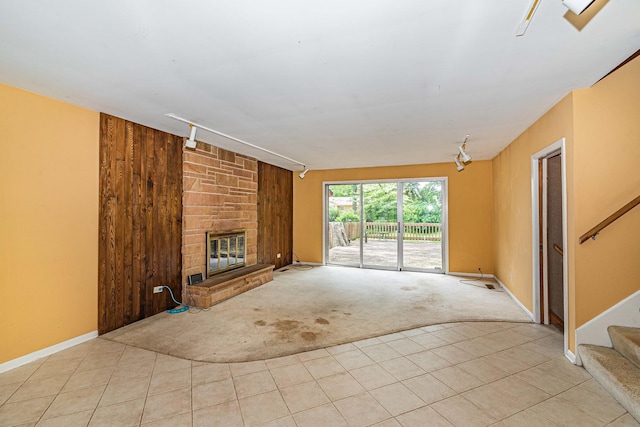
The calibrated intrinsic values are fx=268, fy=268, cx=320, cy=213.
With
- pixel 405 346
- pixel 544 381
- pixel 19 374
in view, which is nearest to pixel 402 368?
pixel 405 346

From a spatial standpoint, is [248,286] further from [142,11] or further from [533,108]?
[533,108]

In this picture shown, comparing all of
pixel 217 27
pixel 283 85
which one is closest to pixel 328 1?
pixel 217 27

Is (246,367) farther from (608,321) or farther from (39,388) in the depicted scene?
(608,321)

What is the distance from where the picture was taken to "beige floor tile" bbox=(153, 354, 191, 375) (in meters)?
2.34

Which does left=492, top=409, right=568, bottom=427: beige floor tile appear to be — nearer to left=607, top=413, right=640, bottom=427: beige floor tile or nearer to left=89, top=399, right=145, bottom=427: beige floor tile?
left=607, top=413, right=640, bottom=427: beige floor tile

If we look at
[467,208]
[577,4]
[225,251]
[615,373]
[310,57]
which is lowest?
[615,373]

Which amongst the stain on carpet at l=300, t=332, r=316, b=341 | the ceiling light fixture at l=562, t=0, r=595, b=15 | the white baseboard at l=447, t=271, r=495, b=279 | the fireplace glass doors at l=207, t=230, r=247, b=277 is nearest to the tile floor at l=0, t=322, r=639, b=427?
the stain on carpet at l=300, t=332, r=316, b=341

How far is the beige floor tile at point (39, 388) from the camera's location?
200cm

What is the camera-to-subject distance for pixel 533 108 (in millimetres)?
2871

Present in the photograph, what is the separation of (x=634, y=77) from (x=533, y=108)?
2.37 ft

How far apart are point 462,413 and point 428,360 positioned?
0.68 m

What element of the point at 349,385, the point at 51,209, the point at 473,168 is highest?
the point at 473,168

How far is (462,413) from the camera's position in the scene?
1.82m

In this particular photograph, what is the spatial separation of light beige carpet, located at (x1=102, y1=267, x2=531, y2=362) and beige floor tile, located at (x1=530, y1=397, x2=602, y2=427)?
1411 millimetres
